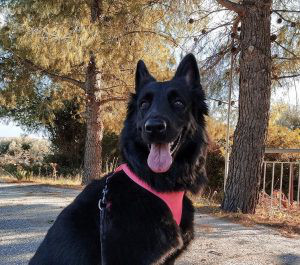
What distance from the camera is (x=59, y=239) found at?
9.14ft

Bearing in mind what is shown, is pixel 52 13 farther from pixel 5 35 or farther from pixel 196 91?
pixel 196 91

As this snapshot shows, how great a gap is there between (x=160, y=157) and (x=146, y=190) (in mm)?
256

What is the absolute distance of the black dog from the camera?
2.67 meters

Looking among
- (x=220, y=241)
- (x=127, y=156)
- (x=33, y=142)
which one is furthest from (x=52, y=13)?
(x=33, y=142)

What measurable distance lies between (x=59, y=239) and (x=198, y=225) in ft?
11.9

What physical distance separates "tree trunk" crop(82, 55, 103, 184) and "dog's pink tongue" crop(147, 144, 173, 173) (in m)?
9.10

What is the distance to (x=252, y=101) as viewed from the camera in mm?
6934

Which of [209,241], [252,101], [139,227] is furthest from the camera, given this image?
[252,101]

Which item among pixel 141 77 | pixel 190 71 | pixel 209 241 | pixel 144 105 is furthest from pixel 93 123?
pixel 144 105

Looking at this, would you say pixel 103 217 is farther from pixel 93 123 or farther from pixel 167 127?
pixel 93 123

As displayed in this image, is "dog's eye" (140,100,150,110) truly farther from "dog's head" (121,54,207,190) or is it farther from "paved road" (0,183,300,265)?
"paved road" (0,183,300,265)

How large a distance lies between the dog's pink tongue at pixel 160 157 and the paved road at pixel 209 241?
1799 millimetres

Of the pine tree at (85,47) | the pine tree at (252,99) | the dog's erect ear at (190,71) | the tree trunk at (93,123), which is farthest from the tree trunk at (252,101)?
the tree trunk at (93,123)

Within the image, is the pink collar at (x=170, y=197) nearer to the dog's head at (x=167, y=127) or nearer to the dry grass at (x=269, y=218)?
the dog's head at (x=167, y=127)
